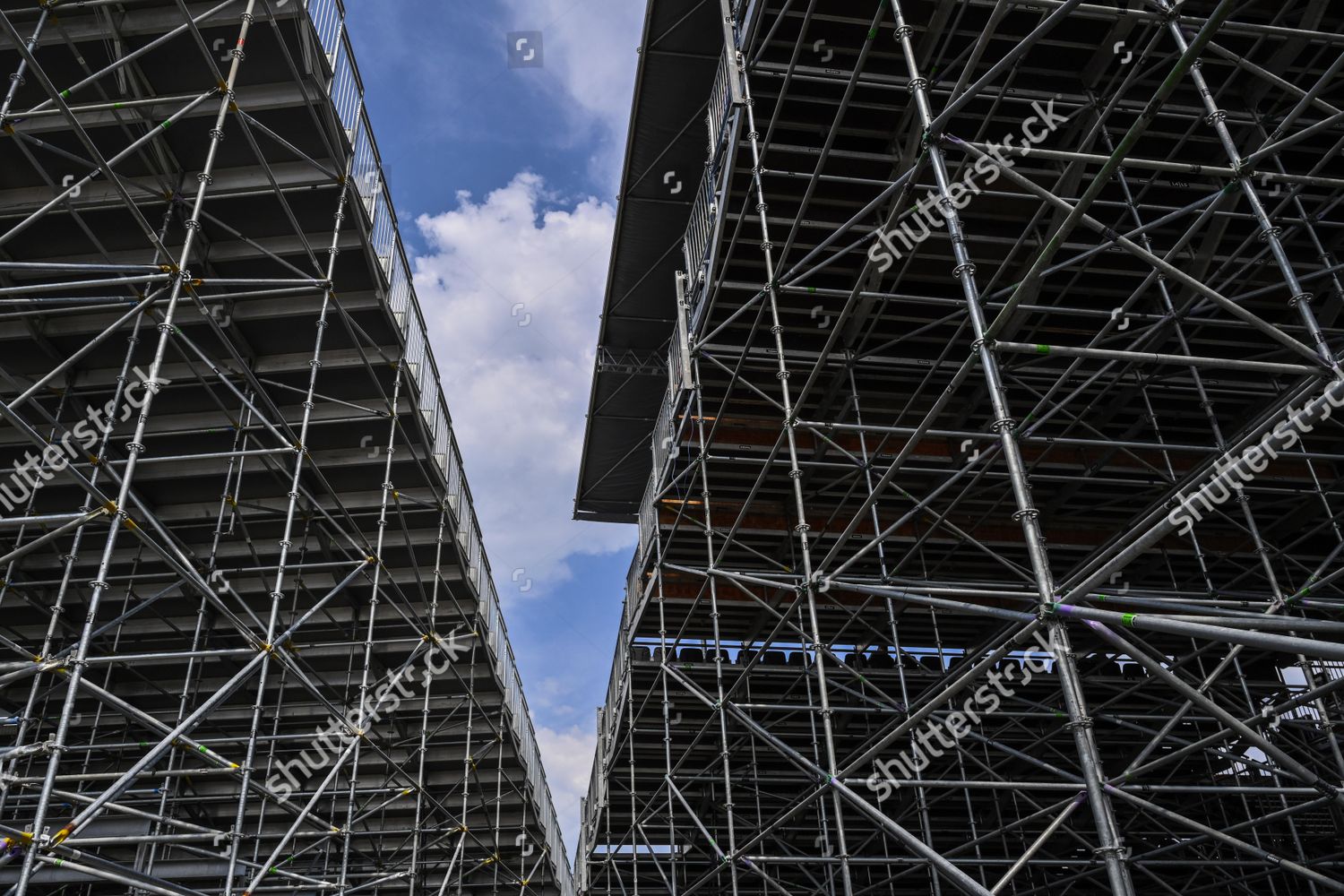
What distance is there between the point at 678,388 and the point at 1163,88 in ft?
26.7

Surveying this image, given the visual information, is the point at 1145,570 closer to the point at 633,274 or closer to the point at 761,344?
the point at 761,344

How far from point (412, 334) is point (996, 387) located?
33.1ft

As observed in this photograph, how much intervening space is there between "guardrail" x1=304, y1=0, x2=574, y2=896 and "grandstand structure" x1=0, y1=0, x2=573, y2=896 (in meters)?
Answer: 0.08

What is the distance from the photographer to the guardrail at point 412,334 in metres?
11.6

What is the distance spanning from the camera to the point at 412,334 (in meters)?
14.0

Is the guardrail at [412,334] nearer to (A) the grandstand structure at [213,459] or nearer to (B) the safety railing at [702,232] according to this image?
(A) the grandstand structure at [213,459]

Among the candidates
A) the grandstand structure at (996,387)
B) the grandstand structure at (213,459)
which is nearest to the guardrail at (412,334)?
the grandstand structure at (213,459)

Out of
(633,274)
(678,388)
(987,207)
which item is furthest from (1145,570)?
(633,274)

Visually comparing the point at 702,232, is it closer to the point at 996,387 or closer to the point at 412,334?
the point at 412,334

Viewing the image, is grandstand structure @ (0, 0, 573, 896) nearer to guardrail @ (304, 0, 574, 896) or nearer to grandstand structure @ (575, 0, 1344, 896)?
guardrail @ (304, 0, 574, 896)

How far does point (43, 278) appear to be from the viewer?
39.4 ft

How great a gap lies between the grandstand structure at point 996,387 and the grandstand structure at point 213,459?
3877 millimetres

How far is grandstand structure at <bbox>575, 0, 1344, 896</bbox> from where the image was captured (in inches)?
286

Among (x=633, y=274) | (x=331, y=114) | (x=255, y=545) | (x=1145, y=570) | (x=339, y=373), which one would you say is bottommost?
(x=1145, y=570)
